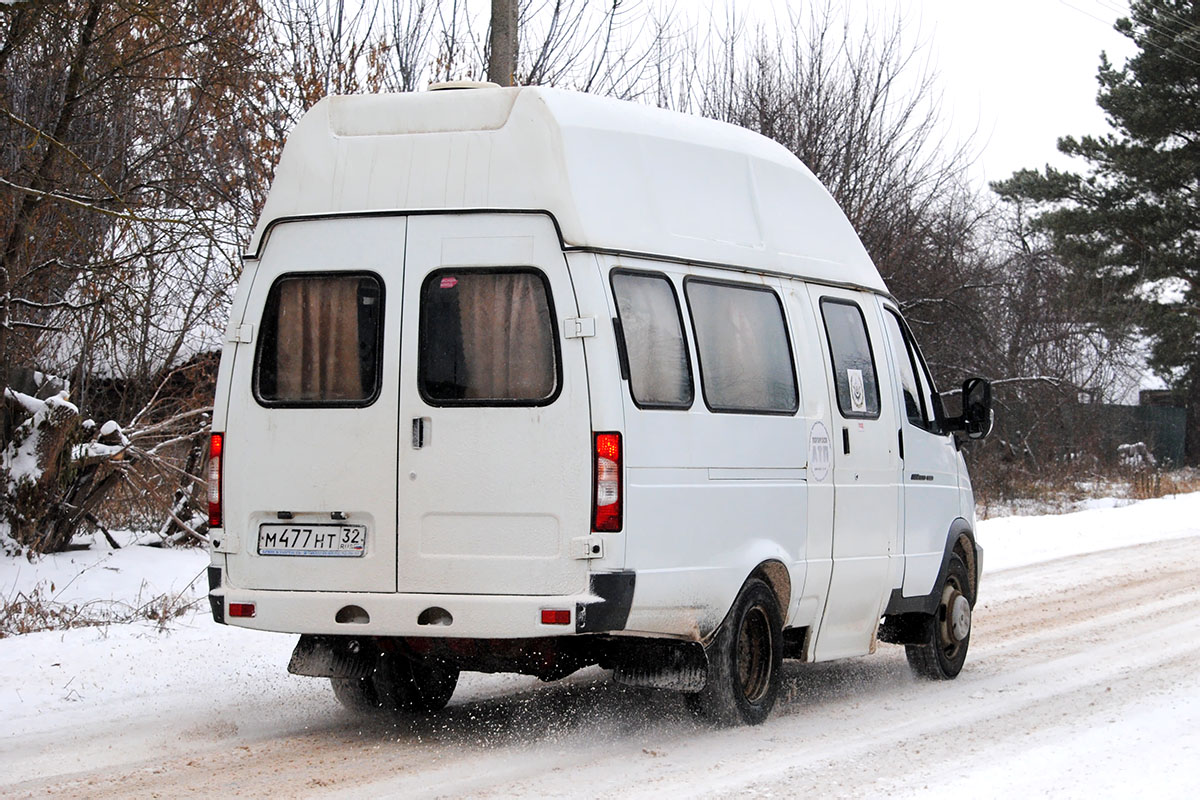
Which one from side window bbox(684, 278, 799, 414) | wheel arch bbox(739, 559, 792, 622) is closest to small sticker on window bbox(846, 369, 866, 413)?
side window bbox(684, 278, 799, 414)

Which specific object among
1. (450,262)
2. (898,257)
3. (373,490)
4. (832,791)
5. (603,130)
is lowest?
(832,791)

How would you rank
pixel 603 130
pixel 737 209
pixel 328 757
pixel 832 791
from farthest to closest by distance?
pixel 737 209, pixel 603 130, pixel 328 757, pixel 832 791

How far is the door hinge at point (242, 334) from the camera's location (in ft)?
21.8

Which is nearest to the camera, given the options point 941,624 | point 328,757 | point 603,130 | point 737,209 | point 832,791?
point 832,791

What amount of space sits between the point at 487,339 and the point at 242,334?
1166 millimetres

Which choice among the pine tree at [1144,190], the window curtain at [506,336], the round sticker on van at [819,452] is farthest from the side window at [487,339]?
the pine tree at [1144,190]

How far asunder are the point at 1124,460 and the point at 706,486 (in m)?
27.6

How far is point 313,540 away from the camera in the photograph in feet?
21.0

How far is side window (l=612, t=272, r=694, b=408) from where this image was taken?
6414 mm

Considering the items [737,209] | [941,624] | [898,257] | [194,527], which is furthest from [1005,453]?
[737,209]

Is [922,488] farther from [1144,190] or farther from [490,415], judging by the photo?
[1144,190]

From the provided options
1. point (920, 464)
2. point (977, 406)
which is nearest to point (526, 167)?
point (920, 464)

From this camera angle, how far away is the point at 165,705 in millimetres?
7426

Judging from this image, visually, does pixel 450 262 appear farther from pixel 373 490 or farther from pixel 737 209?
pixel 737 209
